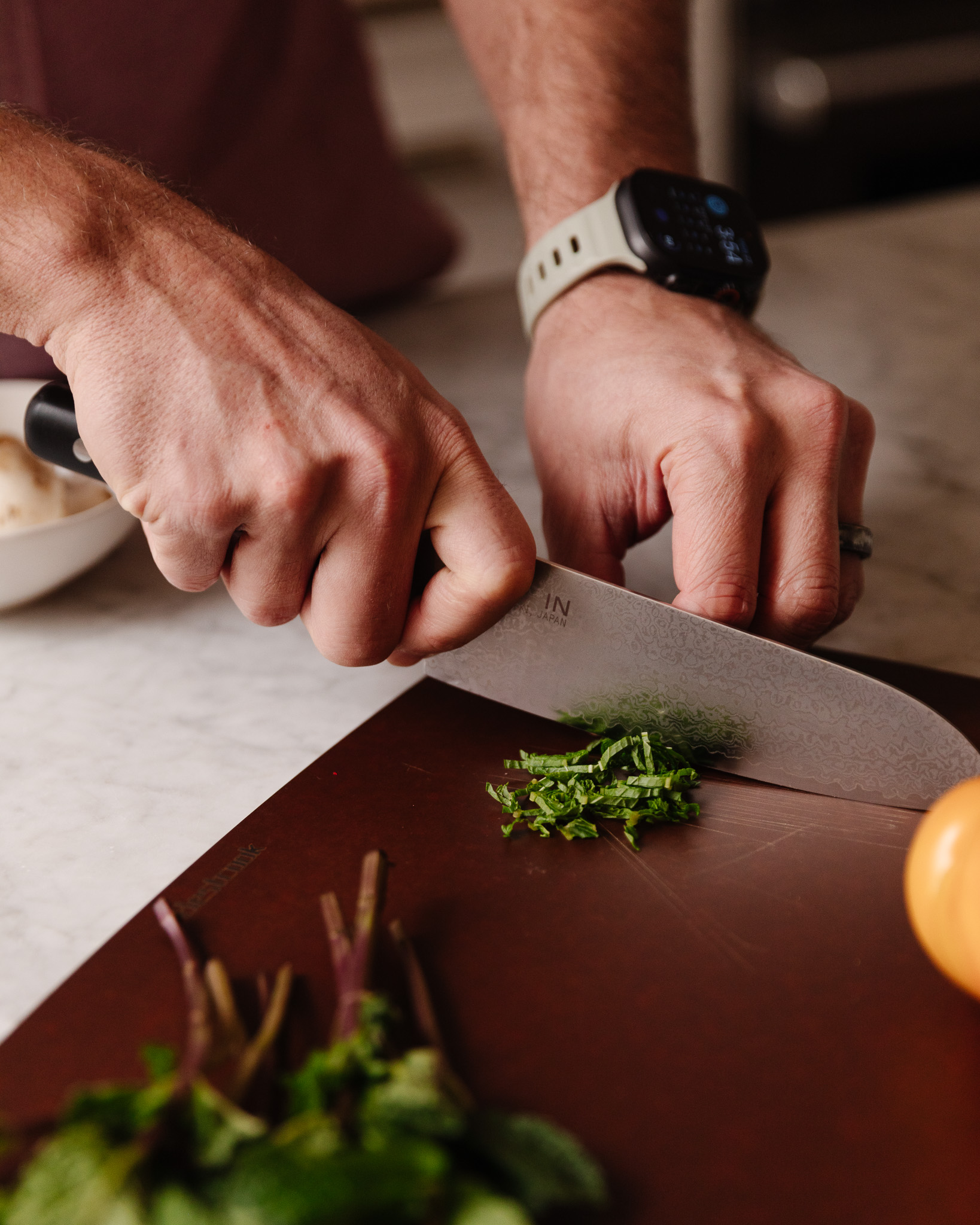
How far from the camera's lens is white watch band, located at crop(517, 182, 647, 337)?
1.14 m

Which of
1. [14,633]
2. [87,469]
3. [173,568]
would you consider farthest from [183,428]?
[14,633]

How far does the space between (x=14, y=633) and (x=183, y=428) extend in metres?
0.46

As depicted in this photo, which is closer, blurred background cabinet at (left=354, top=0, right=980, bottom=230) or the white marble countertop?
the white marble countertop

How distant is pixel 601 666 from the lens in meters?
0.95

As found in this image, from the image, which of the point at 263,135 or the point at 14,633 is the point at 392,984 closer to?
the point at 14,633

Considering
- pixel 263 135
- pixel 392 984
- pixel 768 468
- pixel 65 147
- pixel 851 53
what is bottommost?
pixel 851 53

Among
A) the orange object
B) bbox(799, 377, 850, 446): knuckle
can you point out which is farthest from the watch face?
the orange object

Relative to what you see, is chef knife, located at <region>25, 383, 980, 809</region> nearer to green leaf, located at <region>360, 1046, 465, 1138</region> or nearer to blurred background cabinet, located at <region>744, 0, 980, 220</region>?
green leaf, located at <region>360, 1046, 465, 1138</region>

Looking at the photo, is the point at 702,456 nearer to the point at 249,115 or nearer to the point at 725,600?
the point at 725,600

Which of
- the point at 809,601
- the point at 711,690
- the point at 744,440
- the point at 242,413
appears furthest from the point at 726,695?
the point at 242,413

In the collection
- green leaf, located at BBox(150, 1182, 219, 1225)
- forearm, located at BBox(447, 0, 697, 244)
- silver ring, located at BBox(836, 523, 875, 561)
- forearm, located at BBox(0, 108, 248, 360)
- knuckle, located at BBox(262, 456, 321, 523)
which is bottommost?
silver ring, located at BBox(836, 523, 875, 561)

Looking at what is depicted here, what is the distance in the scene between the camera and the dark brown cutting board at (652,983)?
0.64 meters

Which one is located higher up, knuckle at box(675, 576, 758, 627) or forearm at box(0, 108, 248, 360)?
forearm at box(0, 108, 248, 360)

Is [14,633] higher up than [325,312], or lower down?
lower down
